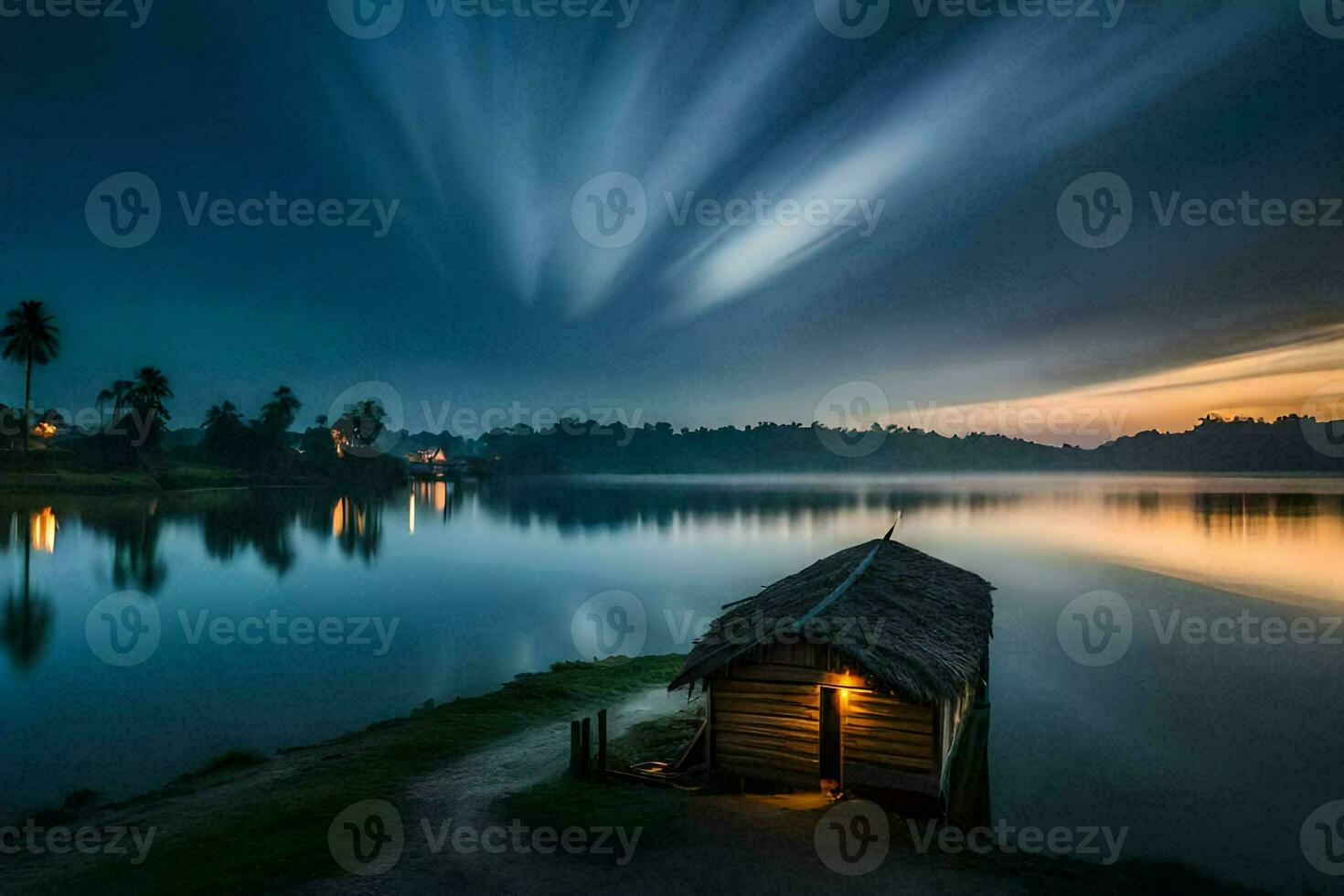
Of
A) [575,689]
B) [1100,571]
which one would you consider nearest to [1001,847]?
[575,689]

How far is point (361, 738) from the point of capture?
20.9m

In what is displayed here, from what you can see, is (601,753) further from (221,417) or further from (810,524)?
(221,417)

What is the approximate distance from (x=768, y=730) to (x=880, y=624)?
3.32 m

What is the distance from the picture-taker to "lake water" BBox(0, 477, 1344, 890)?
18.8 meters

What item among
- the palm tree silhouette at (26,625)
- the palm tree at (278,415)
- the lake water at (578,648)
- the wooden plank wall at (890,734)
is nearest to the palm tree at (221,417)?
the palm tree at (278,415)

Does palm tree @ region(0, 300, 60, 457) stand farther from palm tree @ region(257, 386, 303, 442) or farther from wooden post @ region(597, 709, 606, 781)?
wooden post @ region(597, 709, 606, 781)

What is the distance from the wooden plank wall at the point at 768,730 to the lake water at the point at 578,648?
6.15 meters

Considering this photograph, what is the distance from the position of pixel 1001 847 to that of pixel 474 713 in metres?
15.4

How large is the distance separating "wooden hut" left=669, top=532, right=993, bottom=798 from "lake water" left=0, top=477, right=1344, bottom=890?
512 centimetres

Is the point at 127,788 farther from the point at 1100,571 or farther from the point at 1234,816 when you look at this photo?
the point at 1100,571

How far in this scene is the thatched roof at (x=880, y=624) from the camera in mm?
13492

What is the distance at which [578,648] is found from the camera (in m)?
34.0

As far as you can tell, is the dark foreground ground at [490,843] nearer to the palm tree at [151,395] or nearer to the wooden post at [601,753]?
the wooden post at [601,753]

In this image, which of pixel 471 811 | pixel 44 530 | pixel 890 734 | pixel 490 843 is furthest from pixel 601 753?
pixel 44 530
